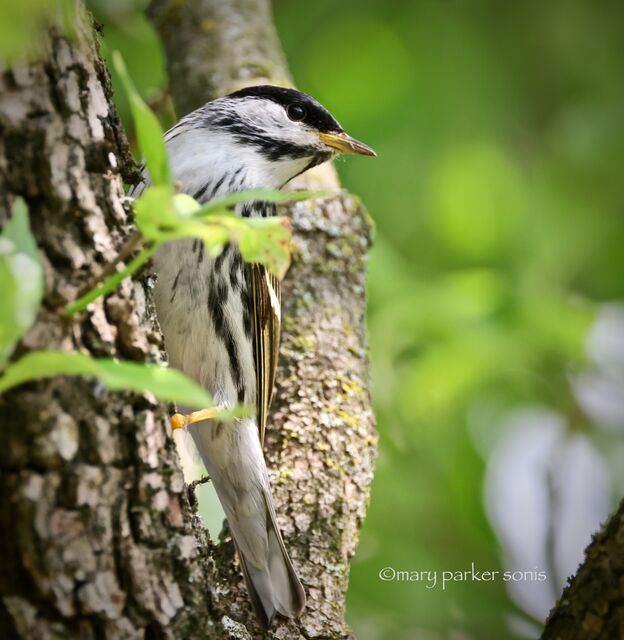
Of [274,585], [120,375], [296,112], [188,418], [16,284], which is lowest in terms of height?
[274,585]

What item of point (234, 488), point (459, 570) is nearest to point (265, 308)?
point (234, 488)

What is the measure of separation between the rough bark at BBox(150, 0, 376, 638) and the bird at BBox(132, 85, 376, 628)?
6 cm

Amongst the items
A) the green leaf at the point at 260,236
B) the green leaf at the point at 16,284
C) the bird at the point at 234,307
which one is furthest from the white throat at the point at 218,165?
the green leaf at the point at 16,284

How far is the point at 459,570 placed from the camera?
4254mm

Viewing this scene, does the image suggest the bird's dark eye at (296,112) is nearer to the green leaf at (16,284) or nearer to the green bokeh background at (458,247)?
the green bokeh background at (458,247)

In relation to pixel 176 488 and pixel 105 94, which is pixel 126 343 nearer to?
pixel 176 488

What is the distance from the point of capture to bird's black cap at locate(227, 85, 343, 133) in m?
3.58

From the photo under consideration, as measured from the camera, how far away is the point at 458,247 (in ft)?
14.5

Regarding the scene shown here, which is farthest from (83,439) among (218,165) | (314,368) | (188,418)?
(218,165)

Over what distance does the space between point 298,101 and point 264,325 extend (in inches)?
41.5

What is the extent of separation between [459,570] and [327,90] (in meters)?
2.34

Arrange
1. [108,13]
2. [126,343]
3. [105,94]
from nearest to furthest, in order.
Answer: [126,343]
[105,94]
[108,13]

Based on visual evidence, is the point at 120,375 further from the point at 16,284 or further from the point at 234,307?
the point at 234,307

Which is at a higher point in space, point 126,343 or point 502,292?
point 126,343
